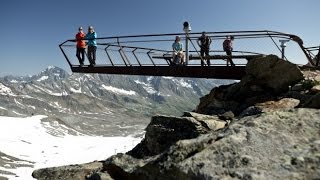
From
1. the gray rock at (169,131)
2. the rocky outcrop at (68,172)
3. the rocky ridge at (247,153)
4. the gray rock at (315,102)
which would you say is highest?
the gray rock at (315,102)

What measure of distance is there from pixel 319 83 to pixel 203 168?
33.5 feet

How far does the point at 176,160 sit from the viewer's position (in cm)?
754

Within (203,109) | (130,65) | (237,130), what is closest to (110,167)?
(237,130)

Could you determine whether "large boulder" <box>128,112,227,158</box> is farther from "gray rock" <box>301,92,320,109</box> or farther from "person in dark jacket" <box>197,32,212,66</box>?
A: "person in dark jacket" <box>197,32,212,66</box>

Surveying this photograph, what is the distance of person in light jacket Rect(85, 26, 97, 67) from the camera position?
89.0ft

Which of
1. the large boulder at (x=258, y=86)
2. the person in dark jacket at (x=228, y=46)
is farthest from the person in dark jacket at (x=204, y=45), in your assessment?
Answer: the large boulder at (x=258, y=86)

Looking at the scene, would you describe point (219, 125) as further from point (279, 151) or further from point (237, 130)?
point (279, 151)

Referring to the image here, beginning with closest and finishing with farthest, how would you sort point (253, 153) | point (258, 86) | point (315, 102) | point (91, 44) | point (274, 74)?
point (253, 153) < point (315, 102) < point (274, 74) < point (258, 86) < point (91, 44)

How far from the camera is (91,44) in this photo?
27.3 metres

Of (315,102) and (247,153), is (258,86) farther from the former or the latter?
(247,153)

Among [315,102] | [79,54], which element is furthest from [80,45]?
[315,102]

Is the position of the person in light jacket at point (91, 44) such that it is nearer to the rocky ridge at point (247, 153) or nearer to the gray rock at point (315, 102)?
the rocky ridge at point (247, 153)

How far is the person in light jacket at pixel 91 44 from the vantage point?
27.1 metres

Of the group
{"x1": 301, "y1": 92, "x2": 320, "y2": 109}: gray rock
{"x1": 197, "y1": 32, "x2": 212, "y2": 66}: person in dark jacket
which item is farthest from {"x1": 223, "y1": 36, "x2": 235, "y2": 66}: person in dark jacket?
{"x1": 301, "y1": 92, "x2": 320, "y2": 109}: gray rock
